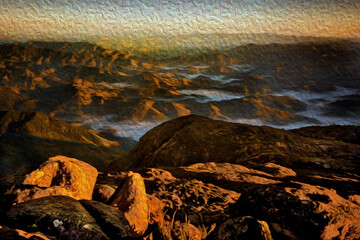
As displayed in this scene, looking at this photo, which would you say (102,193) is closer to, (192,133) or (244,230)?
(244,230)

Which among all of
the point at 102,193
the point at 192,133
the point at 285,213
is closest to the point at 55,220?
the point at 102,193

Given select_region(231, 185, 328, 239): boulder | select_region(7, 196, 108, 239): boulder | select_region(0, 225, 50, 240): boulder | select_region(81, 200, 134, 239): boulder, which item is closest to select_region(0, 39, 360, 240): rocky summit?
select_region(231, 185, 328, 239): boulder

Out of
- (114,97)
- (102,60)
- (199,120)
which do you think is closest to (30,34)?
(102,60)

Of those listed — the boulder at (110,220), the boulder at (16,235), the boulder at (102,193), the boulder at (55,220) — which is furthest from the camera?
the boulder at (102,193)

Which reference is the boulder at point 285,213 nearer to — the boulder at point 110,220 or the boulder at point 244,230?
the boulder at point 244,230

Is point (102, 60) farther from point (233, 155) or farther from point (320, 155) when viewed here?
point (320, 155)

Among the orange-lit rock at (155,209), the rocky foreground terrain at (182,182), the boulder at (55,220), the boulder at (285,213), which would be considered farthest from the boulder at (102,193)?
the boulder at (285,213)
